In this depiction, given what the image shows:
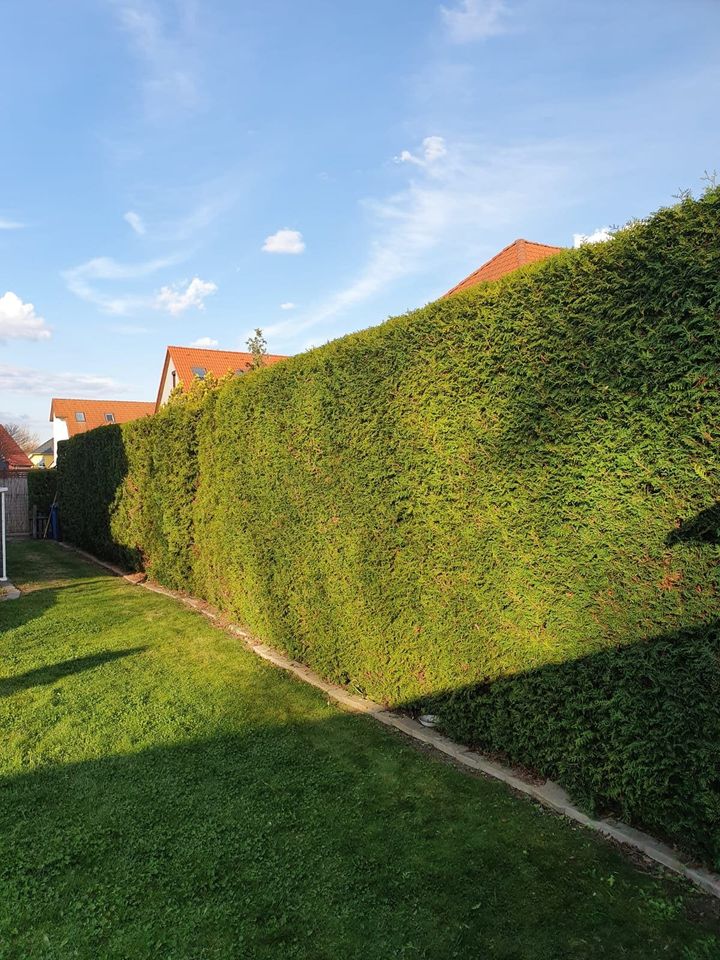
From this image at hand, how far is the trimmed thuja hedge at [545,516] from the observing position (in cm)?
283

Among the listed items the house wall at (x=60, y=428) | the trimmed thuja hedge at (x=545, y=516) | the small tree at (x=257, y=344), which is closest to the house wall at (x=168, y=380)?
the small tree at (x=257, y=344)

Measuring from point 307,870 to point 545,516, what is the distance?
2.36 m

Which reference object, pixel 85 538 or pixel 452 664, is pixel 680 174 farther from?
pixel 85 538

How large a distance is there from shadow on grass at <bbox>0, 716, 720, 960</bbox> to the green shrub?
20.7m

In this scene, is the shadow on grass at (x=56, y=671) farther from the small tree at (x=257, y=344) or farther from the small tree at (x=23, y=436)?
the small tree at (x=23, y=436)

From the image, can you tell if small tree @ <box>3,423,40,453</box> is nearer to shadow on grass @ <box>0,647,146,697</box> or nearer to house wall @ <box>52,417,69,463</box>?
house wall @ <box>52,417,69,463</box>

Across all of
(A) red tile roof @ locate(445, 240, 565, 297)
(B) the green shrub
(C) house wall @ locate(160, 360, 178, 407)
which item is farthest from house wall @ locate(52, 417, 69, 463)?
(A) red tile roof @ locate(445, 240, 565, 297)

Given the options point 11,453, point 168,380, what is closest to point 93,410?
point 168,380

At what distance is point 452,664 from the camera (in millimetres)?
4336

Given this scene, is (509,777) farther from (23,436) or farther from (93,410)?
(23,436)

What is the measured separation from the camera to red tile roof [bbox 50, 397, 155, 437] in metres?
53.1

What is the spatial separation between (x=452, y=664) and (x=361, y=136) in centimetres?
823

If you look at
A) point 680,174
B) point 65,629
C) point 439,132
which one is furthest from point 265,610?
point 439,132

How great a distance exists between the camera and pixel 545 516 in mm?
3543
